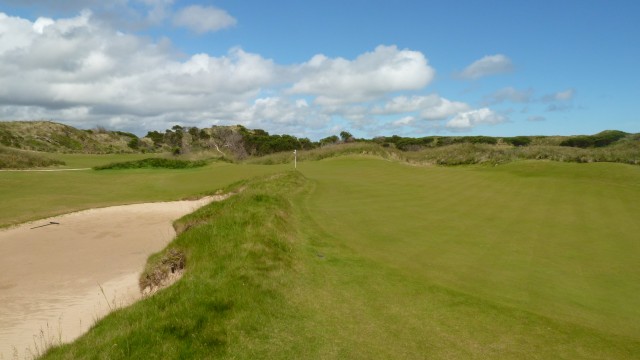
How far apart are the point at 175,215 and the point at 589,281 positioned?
48.9ft

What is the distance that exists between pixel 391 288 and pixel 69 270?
8.28 m

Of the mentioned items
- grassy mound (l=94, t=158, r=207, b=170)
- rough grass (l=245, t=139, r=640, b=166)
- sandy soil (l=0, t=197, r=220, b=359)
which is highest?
rough grass (l=245, t=139, r=640, b=166)

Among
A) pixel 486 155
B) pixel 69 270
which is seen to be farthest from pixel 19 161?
pixel 486 155

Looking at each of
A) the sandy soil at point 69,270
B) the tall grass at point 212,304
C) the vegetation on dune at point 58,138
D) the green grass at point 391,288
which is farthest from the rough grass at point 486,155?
the vegetation on dune at point 58,138

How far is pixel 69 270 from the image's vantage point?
11.1m

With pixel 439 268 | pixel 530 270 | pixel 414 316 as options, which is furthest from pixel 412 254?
pixel 414 316

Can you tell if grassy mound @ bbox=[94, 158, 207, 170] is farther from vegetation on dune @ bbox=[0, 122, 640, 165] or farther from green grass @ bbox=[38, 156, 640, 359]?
green grass @ bbox=[38, 156, 640, 359]

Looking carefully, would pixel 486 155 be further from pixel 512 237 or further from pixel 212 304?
pixel 212 304

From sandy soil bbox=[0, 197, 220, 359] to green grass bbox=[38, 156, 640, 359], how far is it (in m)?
1.80

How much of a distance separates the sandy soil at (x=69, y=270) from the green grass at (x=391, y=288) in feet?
5.92

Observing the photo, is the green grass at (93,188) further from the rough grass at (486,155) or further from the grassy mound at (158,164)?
the rough grass at (486,155)

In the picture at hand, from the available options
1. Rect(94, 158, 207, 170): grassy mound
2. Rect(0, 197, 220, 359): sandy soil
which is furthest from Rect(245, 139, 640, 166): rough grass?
Rect(0, 197, 220, 359): sandy soil

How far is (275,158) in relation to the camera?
147 feet

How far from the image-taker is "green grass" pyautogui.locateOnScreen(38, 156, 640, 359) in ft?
17.9
